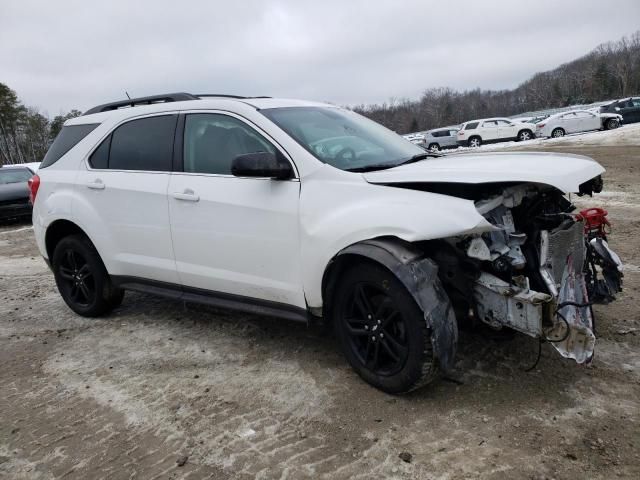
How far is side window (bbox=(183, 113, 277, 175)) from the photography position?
3643 millimetres

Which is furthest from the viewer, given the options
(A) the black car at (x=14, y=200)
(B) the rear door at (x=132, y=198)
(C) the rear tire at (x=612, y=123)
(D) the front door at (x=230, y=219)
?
(C) the rear tire at (x=612, y=123)

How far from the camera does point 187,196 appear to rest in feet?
12.5

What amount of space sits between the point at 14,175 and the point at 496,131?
2587cm

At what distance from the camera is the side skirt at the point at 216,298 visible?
349 cm

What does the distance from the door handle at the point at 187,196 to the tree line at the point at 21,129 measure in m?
70.1

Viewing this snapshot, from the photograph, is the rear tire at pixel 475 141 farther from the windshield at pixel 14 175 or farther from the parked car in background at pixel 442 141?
the windshield at pixel 14 175

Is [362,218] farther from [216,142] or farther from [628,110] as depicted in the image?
[628,110]

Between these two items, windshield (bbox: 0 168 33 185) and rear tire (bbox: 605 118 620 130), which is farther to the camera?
rear tire (bbox: 605 118 620 130)

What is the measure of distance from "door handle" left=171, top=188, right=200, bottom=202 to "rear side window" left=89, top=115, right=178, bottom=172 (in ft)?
0.94

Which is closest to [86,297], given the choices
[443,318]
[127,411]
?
[127,411]

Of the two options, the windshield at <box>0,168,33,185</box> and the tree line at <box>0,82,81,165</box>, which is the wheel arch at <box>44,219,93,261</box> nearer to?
the windshield at <box>0,168,33,185</box>

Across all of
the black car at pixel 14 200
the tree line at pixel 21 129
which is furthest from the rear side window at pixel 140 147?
the tree line at pixel 21 129

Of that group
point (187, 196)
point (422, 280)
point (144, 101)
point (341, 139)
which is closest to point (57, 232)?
point (144, 101)

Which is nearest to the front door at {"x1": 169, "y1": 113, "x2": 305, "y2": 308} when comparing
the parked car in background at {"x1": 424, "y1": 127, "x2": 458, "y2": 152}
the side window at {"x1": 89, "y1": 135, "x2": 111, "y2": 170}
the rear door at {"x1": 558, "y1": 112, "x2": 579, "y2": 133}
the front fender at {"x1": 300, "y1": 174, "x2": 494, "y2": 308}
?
the front fender at {"x1": 300, "y1": 174, "x2": 494, "y2": 308}
